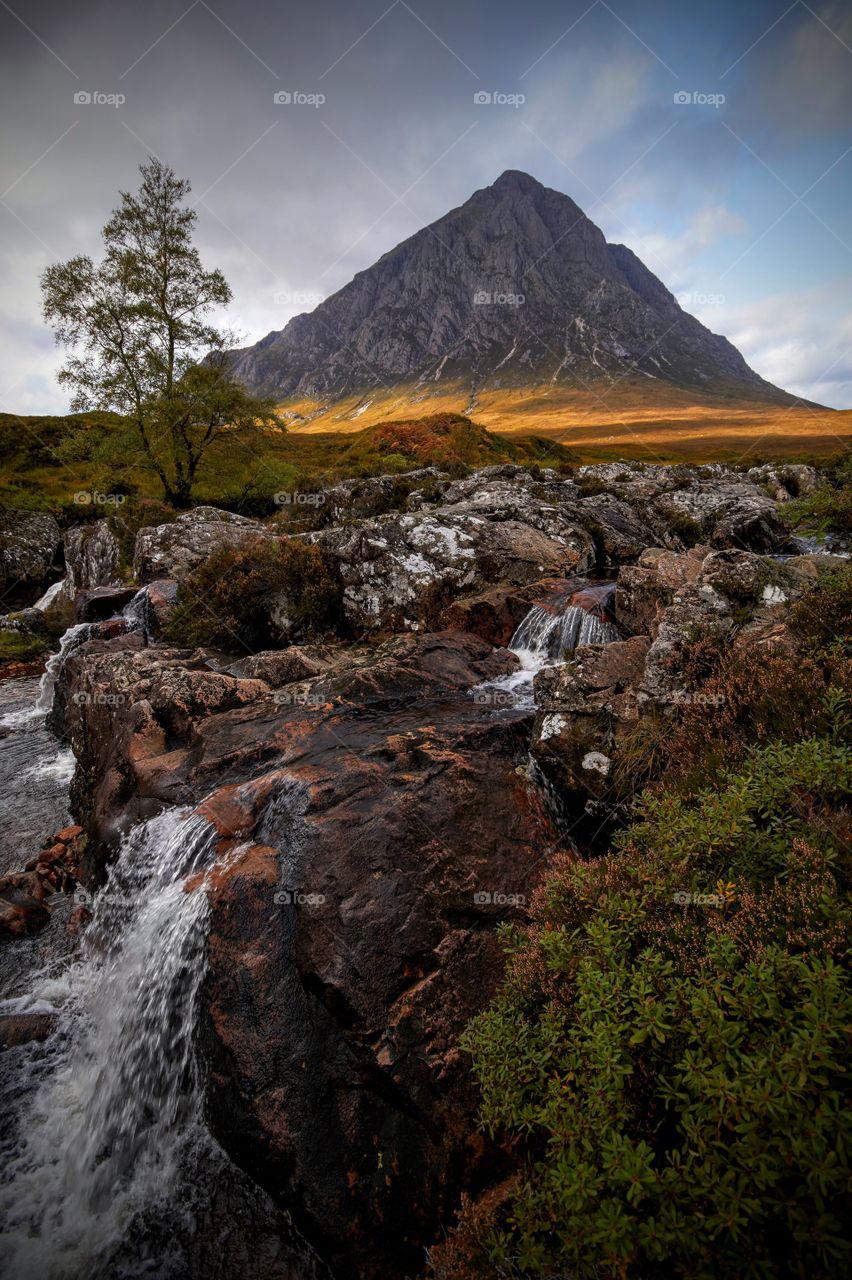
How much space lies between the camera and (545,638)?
13352 mm

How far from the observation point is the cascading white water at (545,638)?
11672 millimetres

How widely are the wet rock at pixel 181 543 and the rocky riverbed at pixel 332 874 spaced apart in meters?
8.63

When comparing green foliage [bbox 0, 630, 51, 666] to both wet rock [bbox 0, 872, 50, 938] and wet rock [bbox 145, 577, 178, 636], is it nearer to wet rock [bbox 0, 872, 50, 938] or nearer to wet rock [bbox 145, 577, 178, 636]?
wet rock [bbox 145, 577, 178, 636]

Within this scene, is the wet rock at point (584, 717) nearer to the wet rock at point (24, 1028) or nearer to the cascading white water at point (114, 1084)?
the cascading white water at point (114, 1084)

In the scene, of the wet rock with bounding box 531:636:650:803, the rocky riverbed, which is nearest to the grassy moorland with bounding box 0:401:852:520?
the rocky riverbed

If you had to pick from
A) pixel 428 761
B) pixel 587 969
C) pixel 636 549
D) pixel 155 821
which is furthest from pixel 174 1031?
pixel 636 549

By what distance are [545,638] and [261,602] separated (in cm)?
958

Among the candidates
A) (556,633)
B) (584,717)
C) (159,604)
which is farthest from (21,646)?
(584,717)

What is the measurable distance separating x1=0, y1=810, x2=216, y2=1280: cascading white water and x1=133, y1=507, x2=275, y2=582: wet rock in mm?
14833

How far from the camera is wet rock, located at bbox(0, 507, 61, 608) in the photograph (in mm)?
28328

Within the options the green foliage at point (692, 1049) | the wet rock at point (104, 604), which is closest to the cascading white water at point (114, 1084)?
the green foliage at point (692, 1049)

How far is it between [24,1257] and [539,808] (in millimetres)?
6911

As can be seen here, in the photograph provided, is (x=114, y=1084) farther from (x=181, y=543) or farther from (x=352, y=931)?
(x=181, y=543)

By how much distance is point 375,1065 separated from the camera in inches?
193
